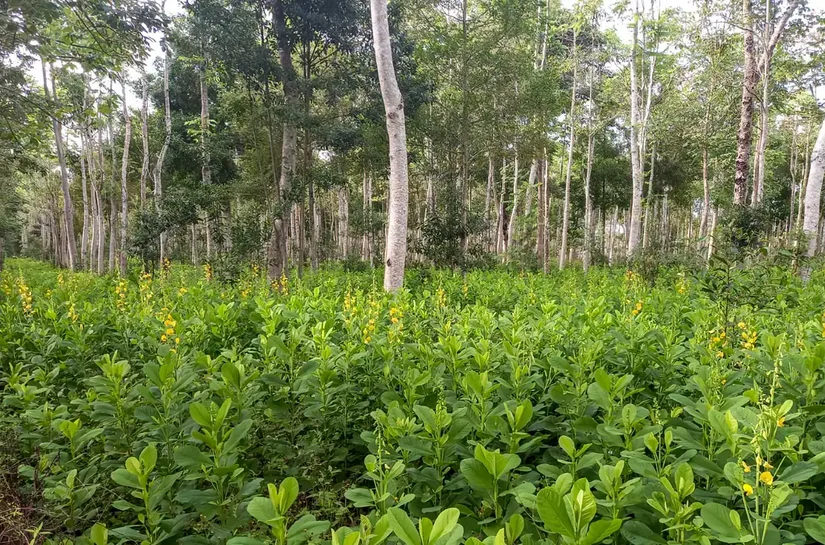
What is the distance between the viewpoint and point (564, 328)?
3.87m

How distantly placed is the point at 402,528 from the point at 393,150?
6.94 meters

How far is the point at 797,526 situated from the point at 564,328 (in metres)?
2.40

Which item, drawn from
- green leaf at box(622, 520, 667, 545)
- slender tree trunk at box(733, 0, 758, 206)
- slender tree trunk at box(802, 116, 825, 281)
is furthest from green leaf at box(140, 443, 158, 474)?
slender tree trunk at box(733, 0, 758, 206)

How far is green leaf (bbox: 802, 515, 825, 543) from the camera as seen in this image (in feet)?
4.25

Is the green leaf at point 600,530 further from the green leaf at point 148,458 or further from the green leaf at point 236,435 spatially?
the green leaf at point 148,458

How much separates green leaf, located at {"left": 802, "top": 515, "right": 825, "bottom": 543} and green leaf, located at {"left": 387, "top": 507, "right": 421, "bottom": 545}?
1118 mm

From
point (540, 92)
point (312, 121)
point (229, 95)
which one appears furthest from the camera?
point (229, 95)

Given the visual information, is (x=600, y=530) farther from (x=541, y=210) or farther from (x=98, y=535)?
(x=541, y=210)

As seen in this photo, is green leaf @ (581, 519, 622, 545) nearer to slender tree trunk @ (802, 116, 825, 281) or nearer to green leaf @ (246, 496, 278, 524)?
green leaf @ (246, 496, 278, 524)

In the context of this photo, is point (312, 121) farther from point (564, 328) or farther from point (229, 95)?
point (564, 328)

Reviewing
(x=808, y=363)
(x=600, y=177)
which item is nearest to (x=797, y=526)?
(x=808, y=363)

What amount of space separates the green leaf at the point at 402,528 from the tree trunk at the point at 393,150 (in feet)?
19.9

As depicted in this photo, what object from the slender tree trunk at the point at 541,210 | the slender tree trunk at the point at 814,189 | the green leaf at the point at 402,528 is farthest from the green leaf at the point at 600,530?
the slender tree trunk at the point at 541,210

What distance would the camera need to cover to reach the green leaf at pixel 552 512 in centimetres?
125
